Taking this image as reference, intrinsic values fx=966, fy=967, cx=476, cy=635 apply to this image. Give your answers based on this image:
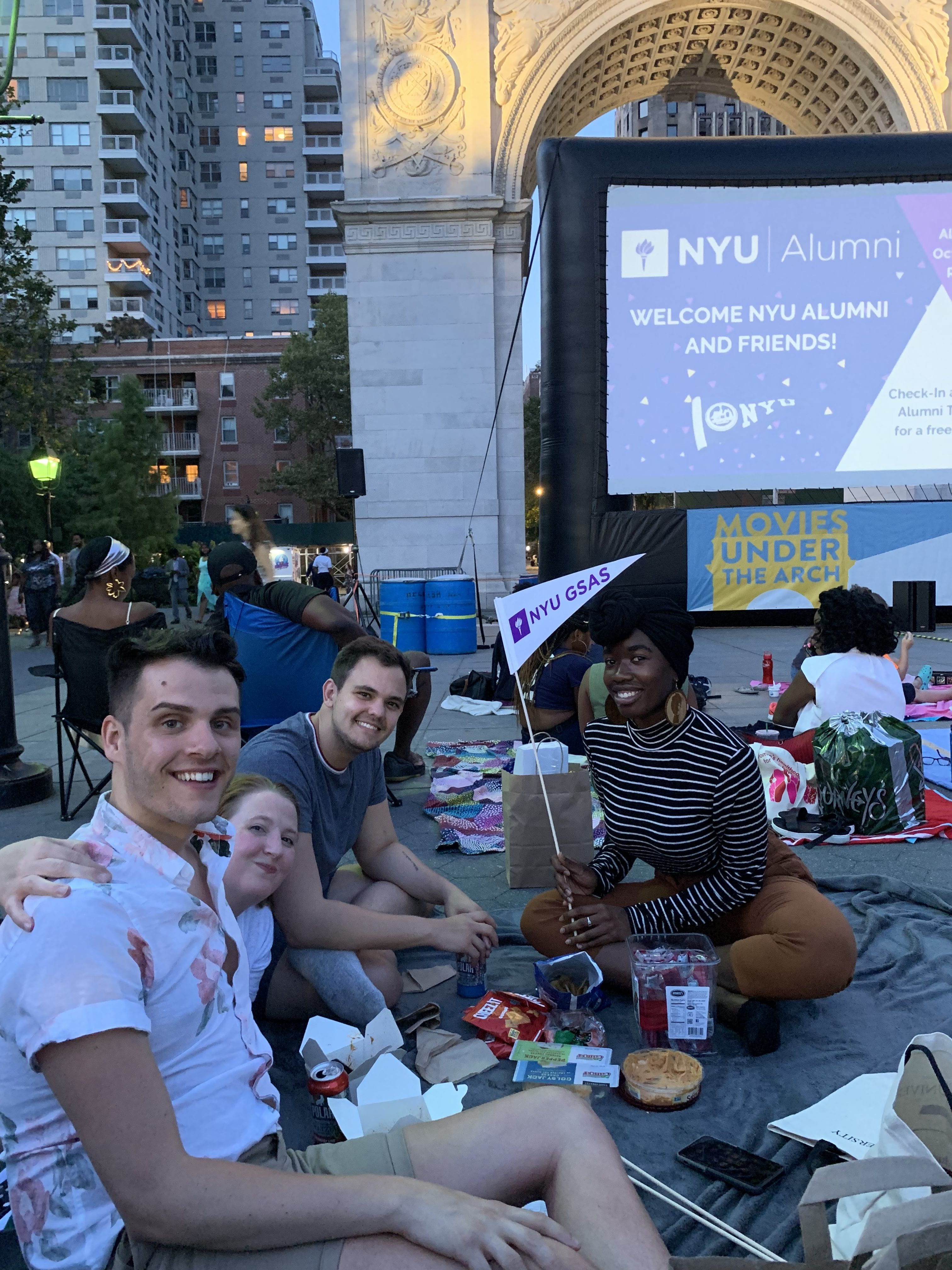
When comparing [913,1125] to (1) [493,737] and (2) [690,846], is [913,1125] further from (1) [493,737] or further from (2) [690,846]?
(1) [493,737]

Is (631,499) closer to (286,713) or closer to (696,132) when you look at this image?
(286,713)

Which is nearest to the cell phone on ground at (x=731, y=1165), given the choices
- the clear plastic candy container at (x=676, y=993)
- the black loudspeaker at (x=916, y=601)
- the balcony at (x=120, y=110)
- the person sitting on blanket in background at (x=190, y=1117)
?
the clear plastic candy container at (x=676, y=993)

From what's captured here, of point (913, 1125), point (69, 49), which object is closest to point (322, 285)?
point (69, 49)

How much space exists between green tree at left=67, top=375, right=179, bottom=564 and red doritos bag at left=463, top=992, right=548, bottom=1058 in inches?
1283

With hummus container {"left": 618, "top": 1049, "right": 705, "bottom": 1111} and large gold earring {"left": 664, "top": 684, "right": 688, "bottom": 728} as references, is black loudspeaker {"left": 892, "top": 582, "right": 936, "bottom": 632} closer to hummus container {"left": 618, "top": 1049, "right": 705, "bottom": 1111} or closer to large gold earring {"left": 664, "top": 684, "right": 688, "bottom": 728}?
large gold earring {"left": 664, "top": 684, "right": 688, "bottom": 728}

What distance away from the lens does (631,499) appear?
8.04 meters

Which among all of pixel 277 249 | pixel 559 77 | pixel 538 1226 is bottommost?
pixel 538 1226

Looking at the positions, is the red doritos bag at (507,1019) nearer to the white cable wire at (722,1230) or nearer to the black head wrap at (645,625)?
the white cable wire at (722,1230)

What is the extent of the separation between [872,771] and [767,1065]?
2430 millimetres

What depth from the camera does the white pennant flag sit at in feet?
12.6

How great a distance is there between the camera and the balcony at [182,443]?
162ft

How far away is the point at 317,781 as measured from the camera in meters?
3.06

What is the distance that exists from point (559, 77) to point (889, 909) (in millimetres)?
16180

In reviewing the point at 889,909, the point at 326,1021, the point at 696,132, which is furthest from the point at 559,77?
the point at 696,132
